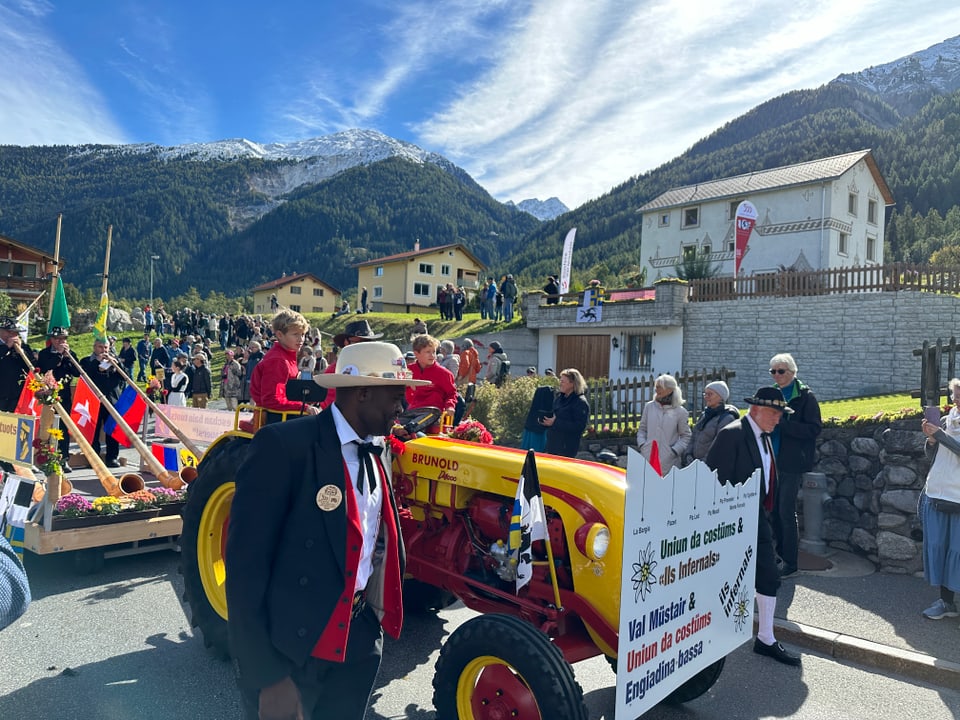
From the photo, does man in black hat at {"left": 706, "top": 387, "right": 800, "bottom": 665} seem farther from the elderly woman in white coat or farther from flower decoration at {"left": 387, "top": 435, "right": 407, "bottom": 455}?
the elderly woman in white coat

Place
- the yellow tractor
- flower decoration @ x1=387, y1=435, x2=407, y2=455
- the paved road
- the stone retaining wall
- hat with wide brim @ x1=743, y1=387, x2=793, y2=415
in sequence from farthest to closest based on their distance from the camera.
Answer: the stone retaining wall < hat with wide brim @ x1=743, y1=387, x2=793, y2=415 < flower decoration @ x1=387, y1=435, x2=407, y2=455 < the paved road < the yellow tractor

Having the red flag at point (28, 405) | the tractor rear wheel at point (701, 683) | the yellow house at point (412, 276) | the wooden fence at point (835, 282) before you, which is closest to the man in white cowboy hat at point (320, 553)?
the tractor rear wheel at point (701, 683)

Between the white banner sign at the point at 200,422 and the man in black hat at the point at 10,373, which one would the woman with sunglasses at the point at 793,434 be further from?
the man in black hat at the point at 10,373

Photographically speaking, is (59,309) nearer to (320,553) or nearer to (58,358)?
(58,358)

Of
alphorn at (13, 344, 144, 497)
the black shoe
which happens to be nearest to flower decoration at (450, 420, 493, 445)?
the black shoe

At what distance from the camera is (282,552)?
2107 millimetres

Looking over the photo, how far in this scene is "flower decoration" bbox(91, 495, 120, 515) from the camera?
19.2 feet

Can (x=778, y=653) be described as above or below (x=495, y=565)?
below

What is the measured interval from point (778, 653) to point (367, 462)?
150 inches

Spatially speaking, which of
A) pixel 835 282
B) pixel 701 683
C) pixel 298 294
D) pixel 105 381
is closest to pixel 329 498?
pixel 701 683

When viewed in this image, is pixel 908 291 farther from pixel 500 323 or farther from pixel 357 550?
pixel 357 550

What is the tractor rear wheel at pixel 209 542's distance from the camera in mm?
4422

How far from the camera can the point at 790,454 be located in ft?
21.2

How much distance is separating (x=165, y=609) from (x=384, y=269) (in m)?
49.9
